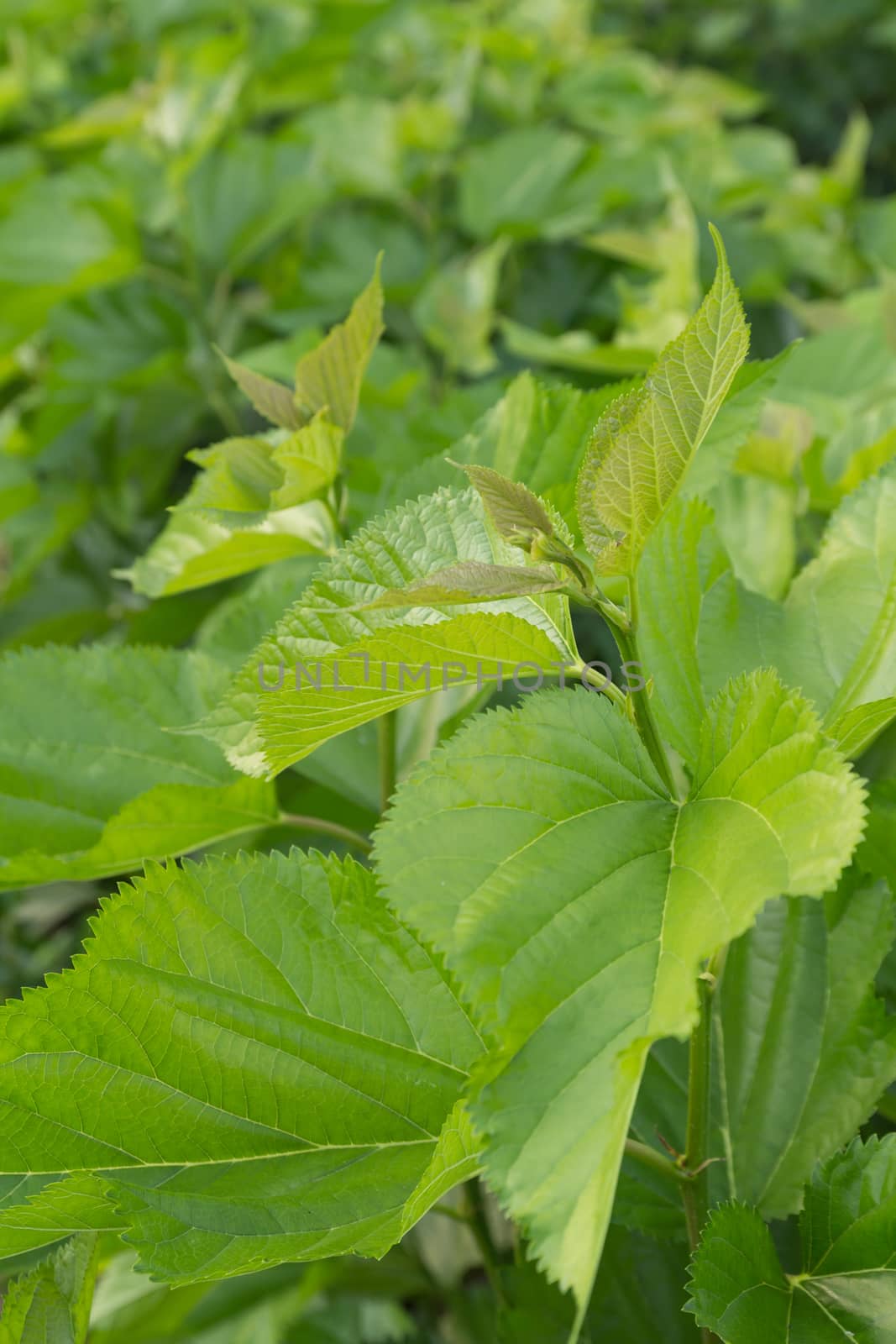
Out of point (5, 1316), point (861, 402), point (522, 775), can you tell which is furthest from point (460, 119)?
point (5, 1316)

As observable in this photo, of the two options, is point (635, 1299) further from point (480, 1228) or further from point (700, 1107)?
point (700, 1107)

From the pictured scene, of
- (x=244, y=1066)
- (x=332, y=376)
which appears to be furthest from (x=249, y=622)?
(x=244, y=1066)

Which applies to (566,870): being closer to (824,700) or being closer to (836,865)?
(836,865)

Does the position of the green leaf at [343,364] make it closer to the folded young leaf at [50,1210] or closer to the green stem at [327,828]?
the green stem at [327,828]

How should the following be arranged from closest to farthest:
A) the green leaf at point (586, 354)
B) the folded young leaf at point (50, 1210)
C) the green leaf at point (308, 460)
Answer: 1. the folded young leaf at point (50, 1210)
2. the green leaf at point (308, 460)
3. the green leaf at point (586, 354)

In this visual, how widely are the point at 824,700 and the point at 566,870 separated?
0.69 ft

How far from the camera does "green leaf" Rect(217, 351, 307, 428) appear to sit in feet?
2.23

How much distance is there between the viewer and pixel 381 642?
45 cm

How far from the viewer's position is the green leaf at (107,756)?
689 mm

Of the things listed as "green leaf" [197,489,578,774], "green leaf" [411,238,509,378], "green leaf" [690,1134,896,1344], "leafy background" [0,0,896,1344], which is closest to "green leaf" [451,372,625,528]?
"leafy background" [0,0,896,1344]

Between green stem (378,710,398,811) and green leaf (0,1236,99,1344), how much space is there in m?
0.28

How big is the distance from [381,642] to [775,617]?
0.28m

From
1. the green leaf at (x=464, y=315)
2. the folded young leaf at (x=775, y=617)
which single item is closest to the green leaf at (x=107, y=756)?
the folded young leaf at (x=775, y=617)

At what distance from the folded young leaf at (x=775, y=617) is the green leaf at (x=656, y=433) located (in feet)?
0.28
